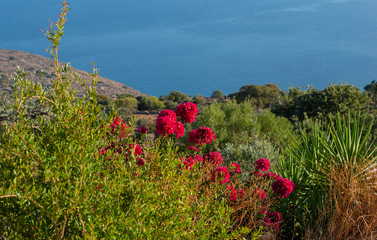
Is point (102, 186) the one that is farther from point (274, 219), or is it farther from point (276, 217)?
point (274, 219)

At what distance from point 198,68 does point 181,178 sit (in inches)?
3685

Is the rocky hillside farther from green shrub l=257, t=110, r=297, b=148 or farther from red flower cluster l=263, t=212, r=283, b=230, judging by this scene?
red flower cluster l=263, t=212, r=283, b=230

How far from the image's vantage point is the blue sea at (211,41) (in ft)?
298

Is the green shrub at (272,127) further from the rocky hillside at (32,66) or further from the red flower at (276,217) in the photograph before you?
the rocky hillside at (32,66)

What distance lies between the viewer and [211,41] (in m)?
117

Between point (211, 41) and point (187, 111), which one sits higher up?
point (211, 41)

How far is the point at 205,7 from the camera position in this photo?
16638cm

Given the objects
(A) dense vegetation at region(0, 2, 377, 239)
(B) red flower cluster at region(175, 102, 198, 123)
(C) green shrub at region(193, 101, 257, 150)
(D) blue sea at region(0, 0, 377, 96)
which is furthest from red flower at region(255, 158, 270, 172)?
(D) blue sea at region(0, 0, 377, 96)

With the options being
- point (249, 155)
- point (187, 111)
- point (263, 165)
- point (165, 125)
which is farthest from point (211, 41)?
point (165, 125)

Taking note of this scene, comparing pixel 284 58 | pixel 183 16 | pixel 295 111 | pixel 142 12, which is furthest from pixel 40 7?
pixel 295 111

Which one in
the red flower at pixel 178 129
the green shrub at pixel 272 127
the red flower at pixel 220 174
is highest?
the green shrub at pixel 272 127

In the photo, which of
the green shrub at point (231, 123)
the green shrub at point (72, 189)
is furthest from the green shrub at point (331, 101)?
the green shrub at point (72, 189)

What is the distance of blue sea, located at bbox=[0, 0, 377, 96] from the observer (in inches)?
3575

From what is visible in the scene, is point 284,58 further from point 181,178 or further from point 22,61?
point 181,178
